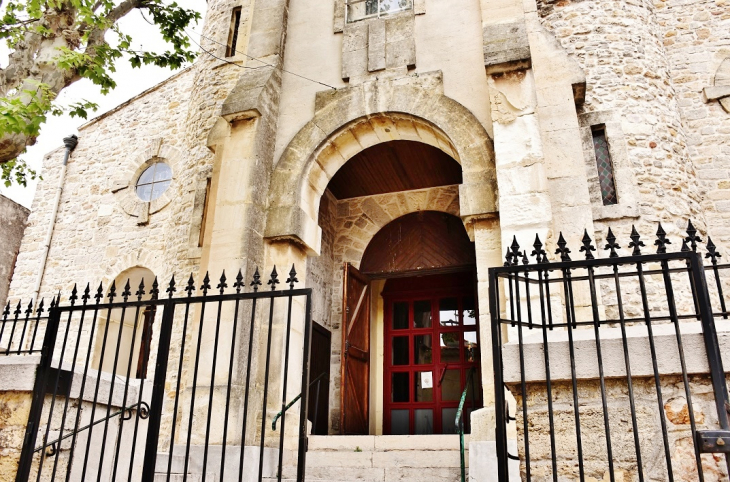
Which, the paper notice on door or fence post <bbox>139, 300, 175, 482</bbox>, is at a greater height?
the paper notice on door

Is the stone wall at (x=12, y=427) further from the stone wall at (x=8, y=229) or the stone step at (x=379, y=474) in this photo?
the stone step at (x=379, y=474)

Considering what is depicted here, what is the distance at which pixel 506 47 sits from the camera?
6.25 metres

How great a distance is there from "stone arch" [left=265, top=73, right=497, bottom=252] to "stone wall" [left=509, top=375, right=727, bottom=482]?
12.3 ft

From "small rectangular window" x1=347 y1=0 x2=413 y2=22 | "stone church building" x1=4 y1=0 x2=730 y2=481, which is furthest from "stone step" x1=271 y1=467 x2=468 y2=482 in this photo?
"small rectangular window" x1=347 y1=0 x2=413 y2=22

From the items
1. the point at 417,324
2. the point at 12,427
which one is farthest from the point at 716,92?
the point at 12,427

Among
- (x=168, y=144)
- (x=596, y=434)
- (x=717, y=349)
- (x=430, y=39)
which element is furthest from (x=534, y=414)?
(x=168, y=144)

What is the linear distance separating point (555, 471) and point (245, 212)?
4.77 metres

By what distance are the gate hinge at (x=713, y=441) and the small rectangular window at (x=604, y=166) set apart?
535 centimetres

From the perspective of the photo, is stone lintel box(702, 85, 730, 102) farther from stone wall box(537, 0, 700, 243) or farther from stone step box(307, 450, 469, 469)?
stone step box(307, 450, 469, 469)

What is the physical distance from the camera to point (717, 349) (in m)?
2.65

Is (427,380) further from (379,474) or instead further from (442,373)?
(379,474)

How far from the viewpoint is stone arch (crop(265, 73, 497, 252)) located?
6.49 meters

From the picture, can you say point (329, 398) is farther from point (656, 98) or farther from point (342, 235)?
point (656, 98)

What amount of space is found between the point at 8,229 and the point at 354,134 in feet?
13.1
